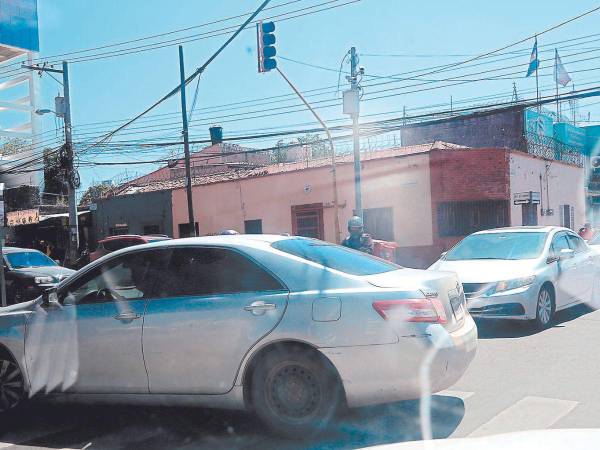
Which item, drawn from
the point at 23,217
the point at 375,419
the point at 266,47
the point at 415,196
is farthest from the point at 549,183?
the point at 23,217

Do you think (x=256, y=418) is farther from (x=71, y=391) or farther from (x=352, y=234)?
(x=352, y=234)

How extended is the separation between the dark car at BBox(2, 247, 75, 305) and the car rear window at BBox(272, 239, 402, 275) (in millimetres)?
9252

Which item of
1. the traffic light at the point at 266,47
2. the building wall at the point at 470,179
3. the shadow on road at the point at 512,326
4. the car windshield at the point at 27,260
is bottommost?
the shadow on road at the point at 512,326

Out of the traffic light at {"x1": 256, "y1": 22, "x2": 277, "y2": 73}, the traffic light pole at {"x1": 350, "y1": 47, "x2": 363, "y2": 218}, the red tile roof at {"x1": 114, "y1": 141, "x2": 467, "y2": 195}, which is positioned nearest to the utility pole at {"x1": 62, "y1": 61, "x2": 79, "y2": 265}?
the red tile roof at {"x1": 114, "y1": 141, "x2": 467, "y2": 195}

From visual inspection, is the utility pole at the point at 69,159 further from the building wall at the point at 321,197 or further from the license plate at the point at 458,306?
the license plate at the point at 458,306

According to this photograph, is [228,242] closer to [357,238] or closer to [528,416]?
[528,416]

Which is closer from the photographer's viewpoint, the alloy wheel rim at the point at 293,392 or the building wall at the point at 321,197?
the alloy wheel rim at the point at 293,392

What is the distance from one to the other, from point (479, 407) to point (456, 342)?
0.78 m

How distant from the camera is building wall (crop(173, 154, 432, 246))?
2136 cm

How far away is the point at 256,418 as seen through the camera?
4863 mm

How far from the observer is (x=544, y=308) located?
8.52 m

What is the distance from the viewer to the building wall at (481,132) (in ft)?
93.9

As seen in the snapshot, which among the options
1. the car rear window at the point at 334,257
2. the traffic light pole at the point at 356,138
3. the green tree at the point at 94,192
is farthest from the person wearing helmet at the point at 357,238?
the green tree at the point at 94,192

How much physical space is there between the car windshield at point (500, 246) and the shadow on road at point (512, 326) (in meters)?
0.98
